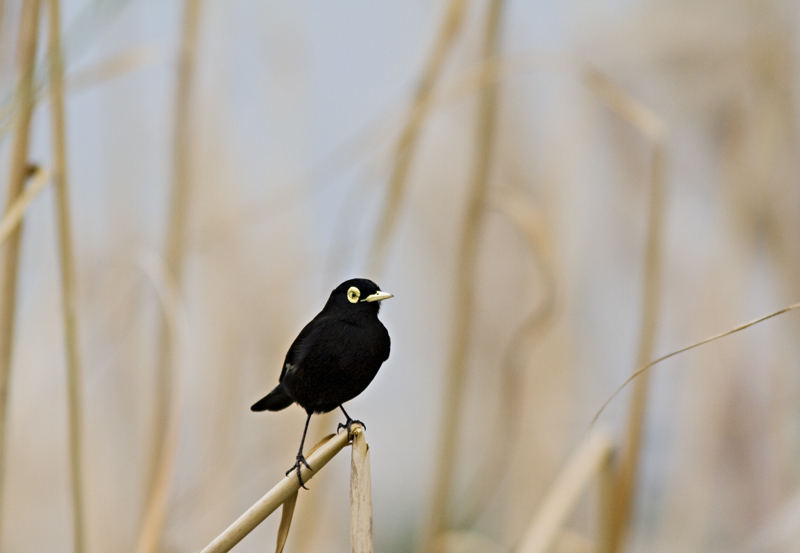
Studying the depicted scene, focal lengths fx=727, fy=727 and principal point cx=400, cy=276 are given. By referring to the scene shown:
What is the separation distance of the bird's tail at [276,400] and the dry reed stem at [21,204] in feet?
1.09

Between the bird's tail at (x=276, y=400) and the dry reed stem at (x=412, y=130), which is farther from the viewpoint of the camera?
the dry reed stem at (x=412, y=130)

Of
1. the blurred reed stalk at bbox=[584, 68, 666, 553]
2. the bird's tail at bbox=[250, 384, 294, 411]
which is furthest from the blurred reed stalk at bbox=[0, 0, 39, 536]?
the blurred reed stalk at bbox=[584, 68, 666, 553]

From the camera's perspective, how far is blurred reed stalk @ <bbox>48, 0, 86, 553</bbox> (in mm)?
870

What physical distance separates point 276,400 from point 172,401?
0.88 ft

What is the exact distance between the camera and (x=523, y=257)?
2.26 meters

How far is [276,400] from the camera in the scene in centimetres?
85

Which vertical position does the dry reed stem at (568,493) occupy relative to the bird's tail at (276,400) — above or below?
below

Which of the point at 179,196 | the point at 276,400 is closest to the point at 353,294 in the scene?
the point at 276,400

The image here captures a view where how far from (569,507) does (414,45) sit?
1.25 metres

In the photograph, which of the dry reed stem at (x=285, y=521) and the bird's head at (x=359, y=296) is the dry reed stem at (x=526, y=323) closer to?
the bird's head at (x=359, y=296)

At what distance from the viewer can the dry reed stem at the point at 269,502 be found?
590 mm

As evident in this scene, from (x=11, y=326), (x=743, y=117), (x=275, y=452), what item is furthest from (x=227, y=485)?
(x=743, y=117)

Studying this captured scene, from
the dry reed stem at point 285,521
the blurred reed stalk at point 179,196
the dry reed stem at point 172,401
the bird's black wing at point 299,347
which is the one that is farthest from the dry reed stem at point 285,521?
the blurred reed stalk at point 179,196

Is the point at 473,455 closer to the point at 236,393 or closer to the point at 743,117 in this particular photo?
the point at 236,393
